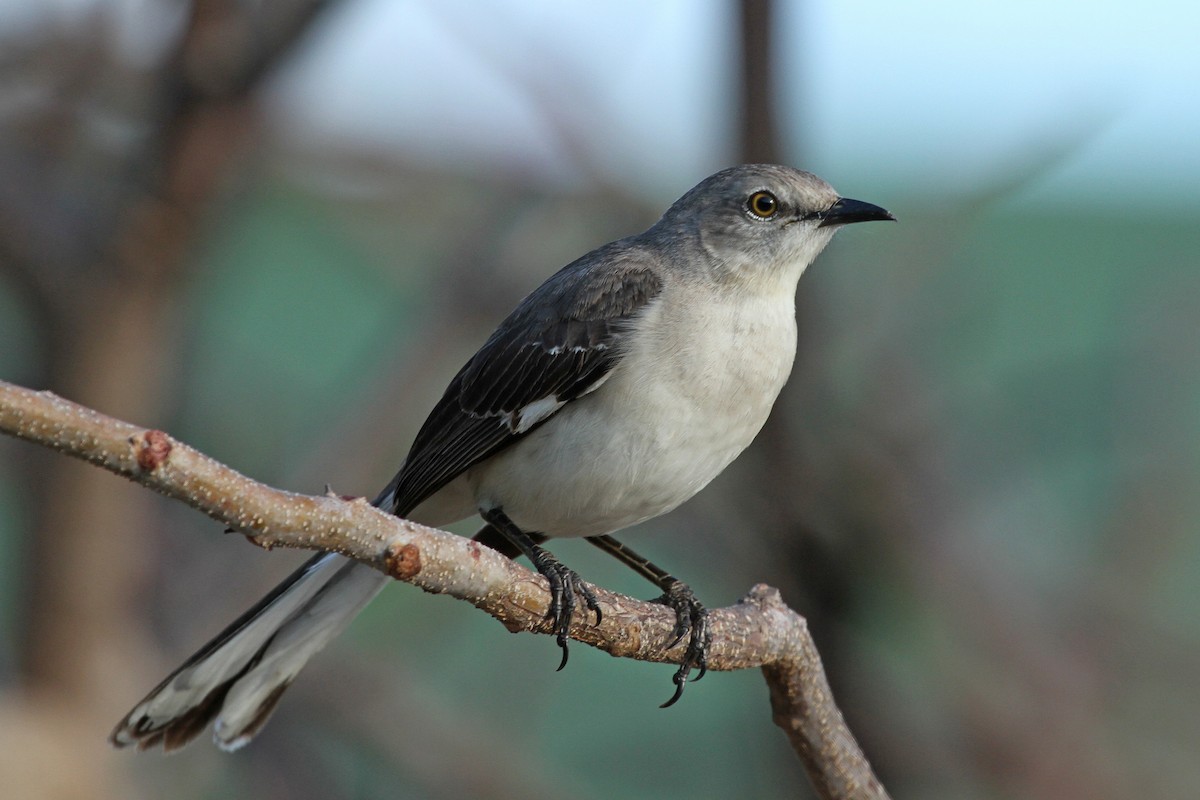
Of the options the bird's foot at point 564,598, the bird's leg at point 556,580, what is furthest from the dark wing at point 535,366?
the bird's foot at point 564,598

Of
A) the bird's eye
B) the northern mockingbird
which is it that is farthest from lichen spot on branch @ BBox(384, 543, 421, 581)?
the bird's eye

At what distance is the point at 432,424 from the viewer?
4184mm

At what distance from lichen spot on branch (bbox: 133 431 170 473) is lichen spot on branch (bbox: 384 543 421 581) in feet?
1.57

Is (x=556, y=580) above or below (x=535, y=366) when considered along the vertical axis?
below

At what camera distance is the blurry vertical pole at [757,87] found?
530 cm

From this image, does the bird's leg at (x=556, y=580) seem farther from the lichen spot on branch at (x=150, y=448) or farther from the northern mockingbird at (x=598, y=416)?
the lichen spot on branch at (x=150, y=448)

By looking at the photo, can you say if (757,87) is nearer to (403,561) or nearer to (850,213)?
(850,213)

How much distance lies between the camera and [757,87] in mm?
5367

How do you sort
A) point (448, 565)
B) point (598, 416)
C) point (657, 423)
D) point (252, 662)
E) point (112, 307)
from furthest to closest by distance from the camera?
point (112, 307)
point (252, 662)
point (598, 416)
point (657, 423)
point (448, 565)

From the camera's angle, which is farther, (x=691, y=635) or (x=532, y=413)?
(x=532, y=413)

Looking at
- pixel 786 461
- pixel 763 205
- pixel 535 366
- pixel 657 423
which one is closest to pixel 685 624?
pixel 657 423

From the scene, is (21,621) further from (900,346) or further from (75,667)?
(900,346)

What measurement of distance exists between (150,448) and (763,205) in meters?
2.71

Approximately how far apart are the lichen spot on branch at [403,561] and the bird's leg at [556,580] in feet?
2.16
